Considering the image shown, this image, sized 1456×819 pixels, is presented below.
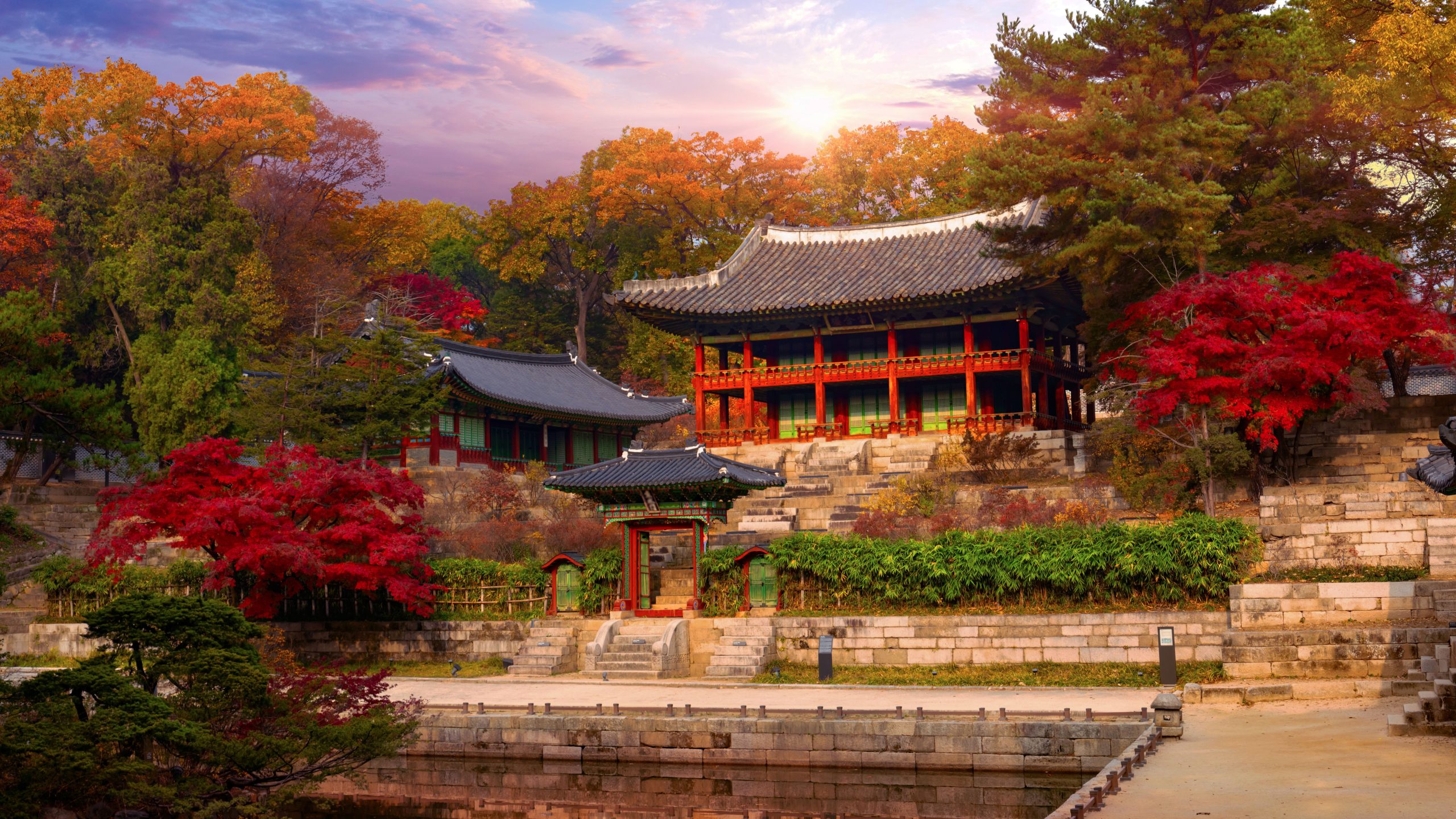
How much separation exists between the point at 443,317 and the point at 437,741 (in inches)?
1545

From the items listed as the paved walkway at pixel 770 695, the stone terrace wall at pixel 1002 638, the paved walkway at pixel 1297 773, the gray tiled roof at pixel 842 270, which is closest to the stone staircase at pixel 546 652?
the paved walkway at pixel 770 695

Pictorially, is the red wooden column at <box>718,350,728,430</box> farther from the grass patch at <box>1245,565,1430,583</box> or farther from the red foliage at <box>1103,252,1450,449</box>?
the grass patch at <box>1245,565,1430,583</box>

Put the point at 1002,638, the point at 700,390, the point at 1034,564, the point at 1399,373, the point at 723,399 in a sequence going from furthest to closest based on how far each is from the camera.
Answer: the point at 723,399
the point at 700,390
the point at 1399,373
the point at 1034,564
the point at 1002,638

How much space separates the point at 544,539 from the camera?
32688mm

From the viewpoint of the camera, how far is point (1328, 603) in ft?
73.0

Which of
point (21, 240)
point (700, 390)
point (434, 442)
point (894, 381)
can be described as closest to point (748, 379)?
point (700, 390)

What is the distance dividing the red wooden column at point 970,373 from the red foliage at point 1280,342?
11524mm

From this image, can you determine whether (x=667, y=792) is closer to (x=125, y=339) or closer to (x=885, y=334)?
(x=885, y=334)

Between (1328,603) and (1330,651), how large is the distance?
1631mm

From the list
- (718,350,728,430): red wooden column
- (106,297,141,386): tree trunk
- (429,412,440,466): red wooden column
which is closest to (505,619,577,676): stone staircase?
(429,412,440,466): red wooden column

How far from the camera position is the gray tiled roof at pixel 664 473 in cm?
2747

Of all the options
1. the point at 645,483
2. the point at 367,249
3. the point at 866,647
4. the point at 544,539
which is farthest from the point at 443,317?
the point at 866,647

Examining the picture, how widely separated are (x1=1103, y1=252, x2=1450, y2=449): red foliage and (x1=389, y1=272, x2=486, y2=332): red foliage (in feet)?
118

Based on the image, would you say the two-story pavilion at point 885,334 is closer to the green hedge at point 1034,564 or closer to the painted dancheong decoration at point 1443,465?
the green hedge at point 1034,564
